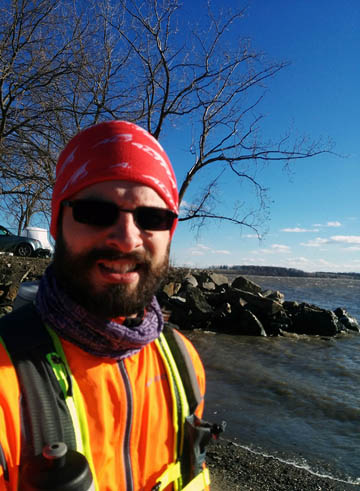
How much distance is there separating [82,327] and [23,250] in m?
17.4

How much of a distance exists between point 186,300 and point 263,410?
7.29 meters

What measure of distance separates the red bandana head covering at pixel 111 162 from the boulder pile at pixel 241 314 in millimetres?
10312

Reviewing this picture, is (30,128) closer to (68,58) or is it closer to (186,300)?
(68,58)

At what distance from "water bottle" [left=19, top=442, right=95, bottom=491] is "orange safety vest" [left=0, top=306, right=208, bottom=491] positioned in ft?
0.52

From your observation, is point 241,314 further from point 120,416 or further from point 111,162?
point 111,162

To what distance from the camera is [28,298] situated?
Result: 1.96m

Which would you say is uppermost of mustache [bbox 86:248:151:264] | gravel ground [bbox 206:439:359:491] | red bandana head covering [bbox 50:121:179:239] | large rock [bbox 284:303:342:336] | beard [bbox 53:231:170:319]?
red bandana head covering [bbox 50:121:179:239]

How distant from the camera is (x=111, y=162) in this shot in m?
1.34

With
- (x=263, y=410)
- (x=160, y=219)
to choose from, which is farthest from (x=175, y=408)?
(x=263, y=410)

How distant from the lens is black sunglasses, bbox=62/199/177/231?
128cm

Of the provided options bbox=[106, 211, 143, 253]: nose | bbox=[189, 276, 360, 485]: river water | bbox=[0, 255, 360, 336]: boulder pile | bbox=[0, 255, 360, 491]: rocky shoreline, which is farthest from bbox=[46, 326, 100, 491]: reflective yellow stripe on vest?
bbox=[0, 255, 360, 336]: boulder pile

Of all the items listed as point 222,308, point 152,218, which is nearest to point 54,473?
point 152,218

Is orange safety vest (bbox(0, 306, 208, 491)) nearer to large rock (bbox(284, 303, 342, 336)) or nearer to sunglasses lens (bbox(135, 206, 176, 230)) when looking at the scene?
sunglasses lens (bbox(135, 206, 176, 230))

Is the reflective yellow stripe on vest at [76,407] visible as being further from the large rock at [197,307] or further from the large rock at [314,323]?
the large rock at [314,323]
